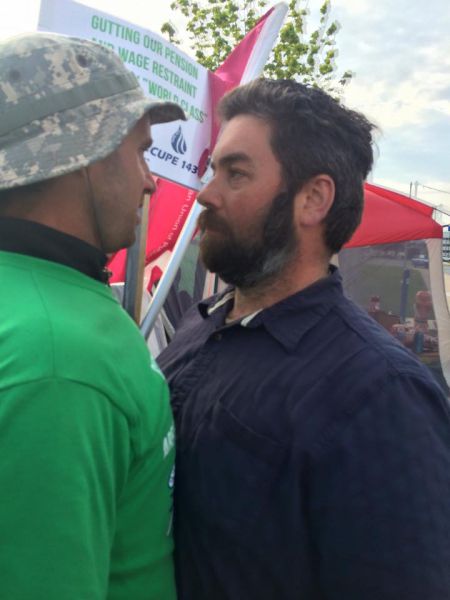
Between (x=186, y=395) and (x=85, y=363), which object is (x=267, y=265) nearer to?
(x=186, y=395)

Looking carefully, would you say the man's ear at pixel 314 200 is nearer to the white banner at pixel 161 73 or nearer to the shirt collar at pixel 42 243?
the shirt collar at pixel 42 243

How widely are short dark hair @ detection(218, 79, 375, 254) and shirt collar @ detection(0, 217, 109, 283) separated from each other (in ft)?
2.30

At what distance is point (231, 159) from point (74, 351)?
2.98 ft

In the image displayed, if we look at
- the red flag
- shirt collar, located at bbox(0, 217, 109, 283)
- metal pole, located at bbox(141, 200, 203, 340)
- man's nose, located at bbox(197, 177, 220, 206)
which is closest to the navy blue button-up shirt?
man's nose, located at bbox(197, 177, 220, 206)

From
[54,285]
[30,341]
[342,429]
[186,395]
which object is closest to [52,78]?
[54,285]

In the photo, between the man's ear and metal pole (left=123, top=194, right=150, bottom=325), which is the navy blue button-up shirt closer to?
the man's ear

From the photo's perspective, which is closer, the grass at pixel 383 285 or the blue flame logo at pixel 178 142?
the blue flame logo at pixel 178 142

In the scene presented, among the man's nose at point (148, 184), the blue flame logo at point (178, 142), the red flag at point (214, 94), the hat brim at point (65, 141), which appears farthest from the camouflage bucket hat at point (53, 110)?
the red flag at point (214, 94)

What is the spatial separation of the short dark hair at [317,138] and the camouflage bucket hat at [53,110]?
0.55m

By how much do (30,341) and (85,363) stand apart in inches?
3.7

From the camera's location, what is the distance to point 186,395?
1502mm

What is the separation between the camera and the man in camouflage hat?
2.90 feet

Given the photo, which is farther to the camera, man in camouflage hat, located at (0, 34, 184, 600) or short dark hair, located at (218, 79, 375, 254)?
short dark hair, located at (218, 79, 375, 254)

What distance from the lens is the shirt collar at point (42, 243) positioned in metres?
1.08
